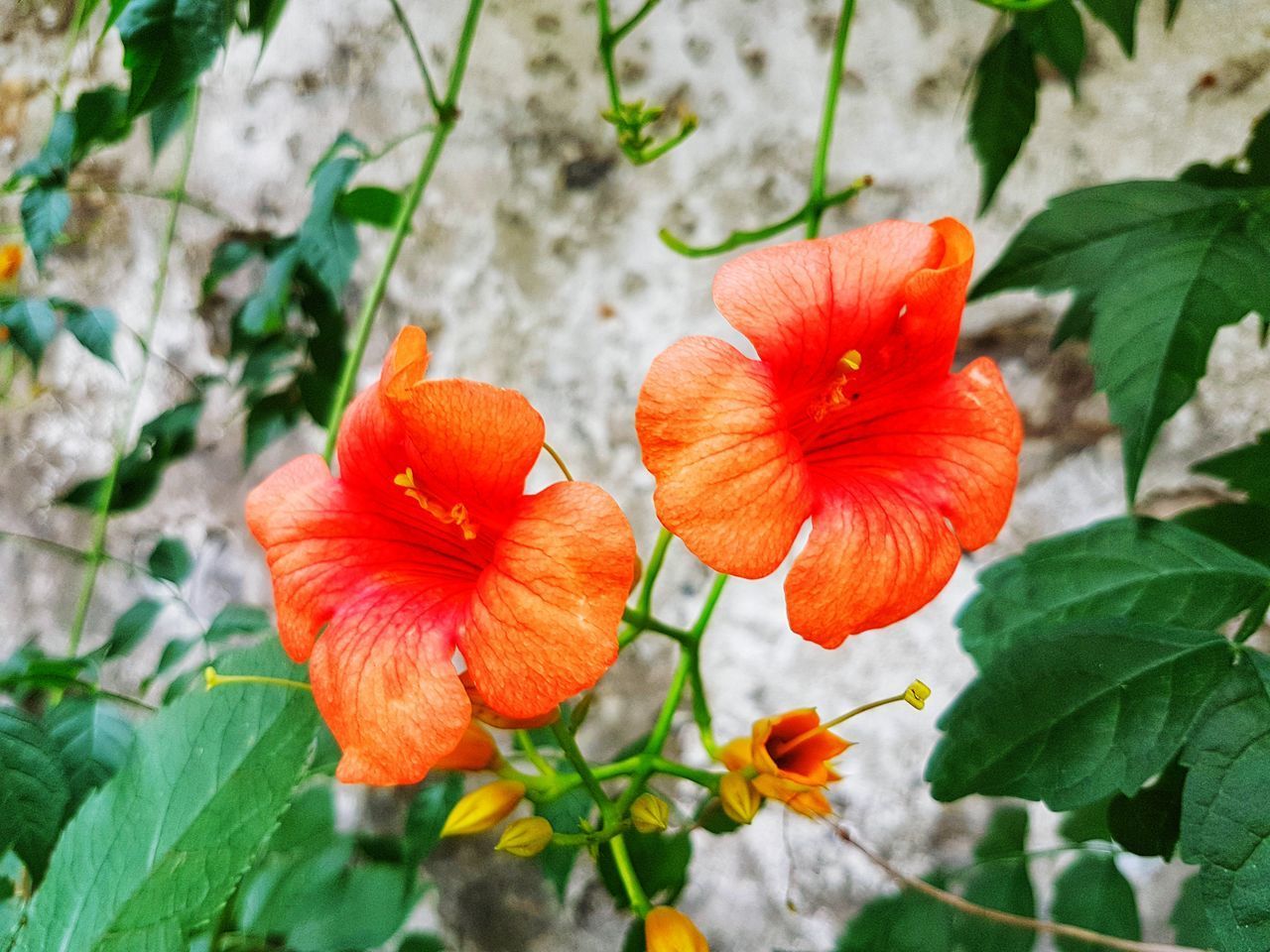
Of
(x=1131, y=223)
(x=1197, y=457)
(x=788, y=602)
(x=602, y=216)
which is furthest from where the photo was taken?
(x=602, y=216)

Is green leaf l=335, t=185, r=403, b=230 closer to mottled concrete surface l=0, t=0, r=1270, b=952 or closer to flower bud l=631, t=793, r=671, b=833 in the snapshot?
mottled concrete surface l=0, t=0, r=1270, b=952

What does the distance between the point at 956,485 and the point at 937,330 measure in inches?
3.6

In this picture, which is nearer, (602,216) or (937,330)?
(937,330)

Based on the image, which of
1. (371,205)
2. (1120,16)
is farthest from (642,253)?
(1120,16)

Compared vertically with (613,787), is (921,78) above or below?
above

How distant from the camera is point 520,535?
474 mm

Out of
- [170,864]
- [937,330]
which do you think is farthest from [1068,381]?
[170,864]

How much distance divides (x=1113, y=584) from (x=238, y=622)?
751mm

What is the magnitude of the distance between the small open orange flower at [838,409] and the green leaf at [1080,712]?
0.39 ft

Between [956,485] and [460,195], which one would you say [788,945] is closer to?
[956,485]

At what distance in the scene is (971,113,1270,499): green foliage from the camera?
58 centimetres

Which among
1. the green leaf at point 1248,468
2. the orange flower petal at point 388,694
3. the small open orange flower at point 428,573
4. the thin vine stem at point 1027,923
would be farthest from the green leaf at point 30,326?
the green leaf at point 1248,468

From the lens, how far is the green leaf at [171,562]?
34.3 inches

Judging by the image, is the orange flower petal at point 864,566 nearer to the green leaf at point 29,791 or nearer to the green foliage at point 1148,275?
the green foliage at point 1148,275
